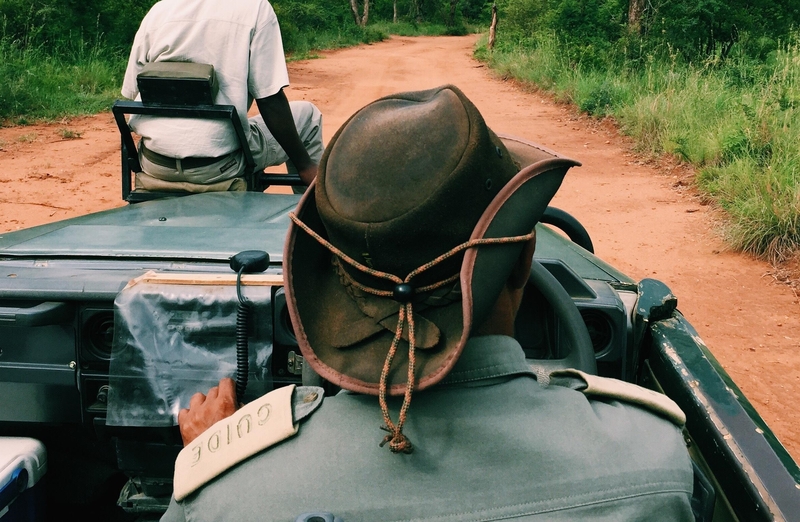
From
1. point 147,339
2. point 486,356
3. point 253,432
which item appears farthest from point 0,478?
point 486,356

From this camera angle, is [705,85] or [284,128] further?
[705,85]

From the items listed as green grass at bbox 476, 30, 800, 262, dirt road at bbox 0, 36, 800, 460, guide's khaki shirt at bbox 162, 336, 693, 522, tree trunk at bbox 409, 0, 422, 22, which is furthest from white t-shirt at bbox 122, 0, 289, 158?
tree trunk at bbox 409, 0, 422, 22

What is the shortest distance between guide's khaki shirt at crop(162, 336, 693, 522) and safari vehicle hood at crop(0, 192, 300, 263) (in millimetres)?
802

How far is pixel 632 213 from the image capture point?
7.65 meters

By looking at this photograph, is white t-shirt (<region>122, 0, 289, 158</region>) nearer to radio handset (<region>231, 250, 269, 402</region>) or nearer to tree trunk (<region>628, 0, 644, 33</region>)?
radio handset (<region>231, 250, 269, 402</region>)

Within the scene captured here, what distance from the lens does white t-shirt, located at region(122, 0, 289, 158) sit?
345 centimetres

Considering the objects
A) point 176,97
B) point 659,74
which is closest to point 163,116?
point 176,97

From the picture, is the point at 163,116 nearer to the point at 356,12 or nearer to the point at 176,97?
the point at 176,97

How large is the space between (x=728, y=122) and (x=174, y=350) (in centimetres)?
792

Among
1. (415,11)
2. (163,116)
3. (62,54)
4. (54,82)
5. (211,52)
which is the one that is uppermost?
(211,52)

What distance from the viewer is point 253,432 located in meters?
1.31

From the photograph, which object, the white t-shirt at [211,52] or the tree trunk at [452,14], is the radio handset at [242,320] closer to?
the white t-shirt at [211,52]

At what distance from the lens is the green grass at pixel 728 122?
6.37m

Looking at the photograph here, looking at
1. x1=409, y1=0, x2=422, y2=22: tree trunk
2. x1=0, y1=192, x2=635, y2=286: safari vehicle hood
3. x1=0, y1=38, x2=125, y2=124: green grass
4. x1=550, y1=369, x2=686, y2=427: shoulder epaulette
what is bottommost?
x1=409, y1=0, x2=422, y2=22: tree trunk
